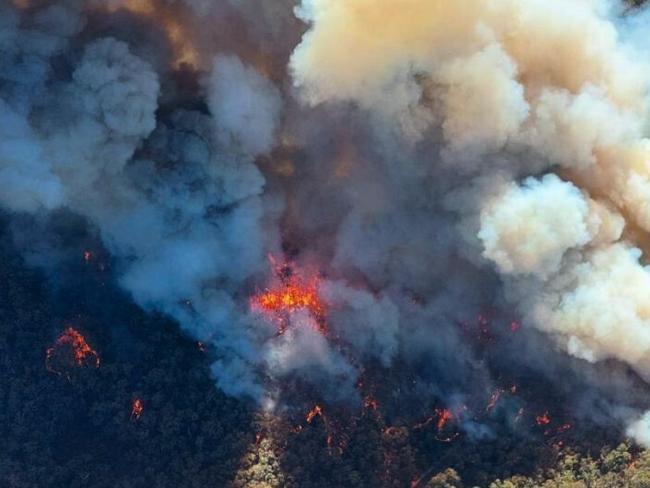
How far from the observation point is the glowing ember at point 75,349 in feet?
118

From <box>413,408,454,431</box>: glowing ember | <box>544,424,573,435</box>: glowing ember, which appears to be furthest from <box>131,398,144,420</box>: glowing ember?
<box>544,424,573,435</box>: glowing ember

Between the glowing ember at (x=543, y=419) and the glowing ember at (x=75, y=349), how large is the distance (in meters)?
18.6

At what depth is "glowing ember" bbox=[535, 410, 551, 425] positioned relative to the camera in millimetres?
34094

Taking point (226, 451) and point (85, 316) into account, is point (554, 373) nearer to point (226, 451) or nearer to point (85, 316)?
point (226, 451)

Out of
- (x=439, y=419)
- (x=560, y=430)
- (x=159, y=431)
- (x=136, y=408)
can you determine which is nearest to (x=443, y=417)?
(x=439, y=419)

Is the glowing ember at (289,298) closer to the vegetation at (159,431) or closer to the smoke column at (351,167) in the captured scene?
the smoke column at (351,167)

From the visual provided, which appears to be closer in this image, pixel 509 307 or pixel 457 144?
pixel 457 144

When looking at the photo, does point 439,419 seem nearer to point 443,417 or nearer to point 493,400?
point 443,417

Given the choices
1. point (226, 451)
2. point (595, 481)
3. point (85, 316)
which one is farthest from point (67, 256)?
point (595, 481)

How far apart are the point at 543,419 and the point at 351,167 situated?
510 inches

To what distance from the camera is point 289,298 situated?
3650 centimetres

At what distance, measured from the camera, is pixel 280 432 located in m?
34.3

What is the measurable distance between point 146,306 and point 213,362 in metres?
3.79

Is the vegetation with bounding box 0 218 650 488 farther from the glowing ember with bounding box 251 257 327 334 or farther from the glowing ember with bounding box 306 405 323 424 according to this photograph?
the glowing ember with bounding box 251 257 327 334
